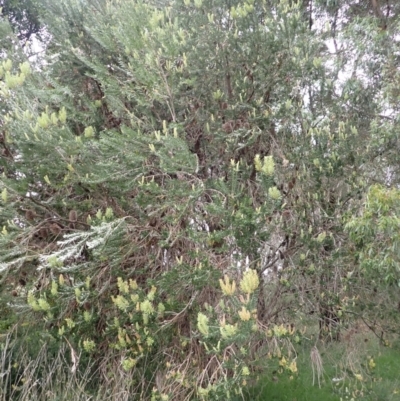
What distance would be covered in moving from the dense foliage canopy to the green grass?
0.36 metres

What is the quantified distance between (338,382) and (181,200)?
2.58 metres

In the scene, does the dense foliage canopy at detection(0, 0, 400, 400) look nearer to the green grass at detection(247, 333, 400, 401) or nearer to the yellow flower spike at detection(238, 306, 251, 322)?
A: the green grass at detection(247, 333, 400, 401)

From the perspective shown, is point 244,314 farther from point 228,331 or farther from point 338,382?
point 338,382

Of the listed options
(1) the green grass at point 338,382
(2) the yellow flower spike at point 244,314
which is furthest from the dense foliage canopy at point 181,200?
(2) the yellow flower spike at point 244,314

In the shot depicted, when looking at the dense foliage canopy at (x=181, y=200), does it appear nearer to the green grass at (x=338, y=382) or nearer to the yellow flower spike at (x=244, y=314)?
the green grass at (x=338, y=382)

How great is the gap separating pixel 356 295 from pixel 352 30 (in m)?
3.60

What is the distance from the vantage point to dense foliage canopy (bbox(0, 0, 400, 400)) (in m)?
3.70

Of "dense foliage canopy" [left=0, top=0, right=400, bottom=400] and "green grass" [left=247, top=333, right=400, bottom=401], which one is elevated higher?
"dense foliage canopy" [left=0, top=0, right=400, bottom=400]

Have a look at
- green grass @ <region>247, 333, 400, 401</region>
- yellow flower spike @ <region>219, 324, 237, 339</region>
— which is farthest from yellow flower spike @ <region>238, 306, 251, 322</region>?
green grass @ <region>247, 333, 400, 401</region>

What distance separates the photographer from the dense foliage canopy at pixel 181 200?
3.70 metres

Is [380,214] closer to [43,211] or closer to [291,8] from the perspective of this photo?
[291,8]

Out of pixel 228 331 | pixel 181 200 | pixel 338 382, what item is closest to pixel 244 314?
pixel 228 331

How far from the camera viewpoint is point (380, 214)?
11.9ft

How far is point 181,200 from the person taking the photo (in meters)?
3.85
